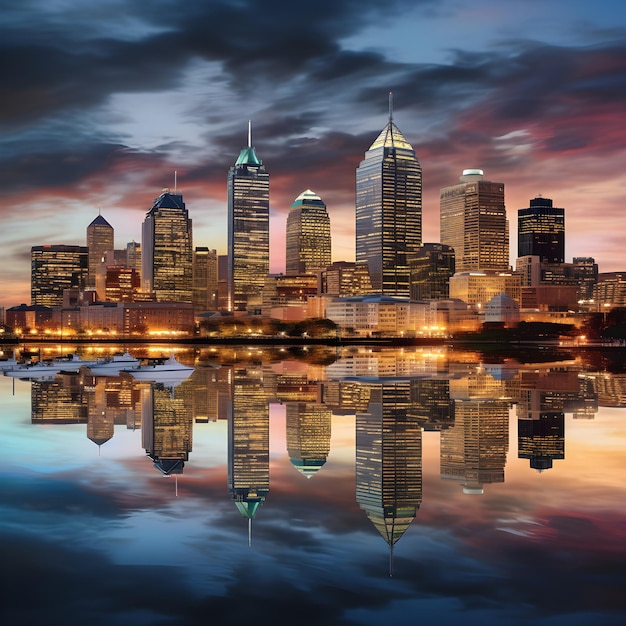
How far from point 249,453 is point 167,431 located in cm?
791

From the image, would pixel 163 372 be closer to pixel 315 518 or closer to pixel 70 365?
pixel 70 365

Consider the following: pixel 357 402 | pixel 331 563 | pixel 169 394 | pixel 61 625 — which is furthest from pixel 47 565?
pixel 169 394

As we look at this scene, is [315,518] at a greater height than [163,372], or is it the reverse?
[315,518]

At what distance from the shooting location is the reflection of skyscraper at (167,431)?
29531 mm

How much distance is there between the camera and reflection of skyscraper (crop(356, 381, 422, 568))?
66.2 feet

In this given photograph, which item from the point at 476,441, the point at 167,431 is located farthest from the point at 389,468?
the point at 167,431

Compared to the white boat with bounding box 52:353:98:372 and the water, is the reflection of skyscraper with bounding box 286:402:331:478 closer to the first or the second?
the water

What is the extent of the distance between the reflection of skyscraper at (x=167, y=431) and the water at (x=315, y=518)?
179 millimetres

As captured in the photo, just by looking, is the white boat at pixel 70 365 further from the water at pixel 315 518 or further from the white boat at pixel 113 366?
the water at pixel 315 518

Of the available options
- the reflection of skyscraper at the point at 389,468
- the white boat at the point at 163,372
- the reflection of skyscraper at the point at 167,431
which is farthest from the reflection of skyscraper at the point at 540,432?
the white boat at the point at 163,372

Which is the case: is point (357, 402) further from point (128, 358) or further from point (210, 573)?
point (128, 358)

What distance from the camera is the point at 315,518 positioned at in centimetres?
2008

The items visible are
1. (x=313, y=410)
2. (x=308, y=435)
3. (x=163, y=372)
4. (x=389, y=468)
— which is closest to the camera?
(x=389, y=468)

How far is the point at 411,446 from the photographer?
3138cm
